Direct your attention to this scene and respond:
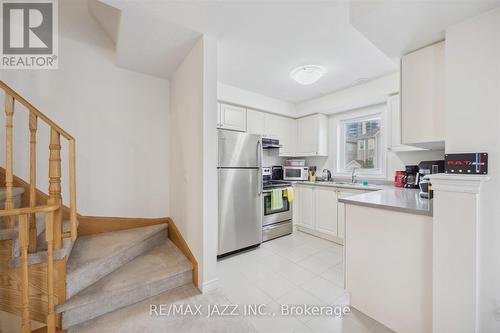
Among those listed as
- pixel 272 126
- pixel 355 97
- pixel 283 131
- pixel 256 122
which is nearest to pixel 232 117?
pixel 256 122

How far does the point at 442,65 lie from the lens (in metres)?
1.39

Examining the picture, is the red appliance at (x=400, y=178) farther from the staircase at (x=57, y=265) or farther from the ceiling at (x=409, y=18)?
the staircase at (x=57, y=265)

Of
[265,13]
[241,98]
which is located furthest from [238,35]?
[241,98]

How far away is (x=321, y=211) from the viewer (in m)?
3.13

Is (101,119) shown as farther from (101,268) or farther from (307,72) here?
(307,72)

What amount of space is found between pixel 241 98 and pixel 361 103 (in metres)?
1.97

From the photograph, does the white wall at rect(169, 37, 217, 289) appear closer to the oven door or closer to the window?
the oven door

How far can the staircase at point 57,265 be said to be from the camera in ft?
4.10

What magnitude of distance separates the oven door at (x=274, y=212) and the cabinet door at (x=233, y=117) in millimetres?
1187

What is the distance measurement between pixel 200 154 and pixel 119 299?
1.39m

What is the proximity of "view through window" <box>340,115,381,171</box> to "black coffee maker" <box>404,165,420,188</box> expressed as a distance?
69 centimetres

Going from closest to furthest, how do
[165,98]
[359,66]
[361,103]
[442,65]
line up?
[442,65], [359,66], [165,98], [361,103]

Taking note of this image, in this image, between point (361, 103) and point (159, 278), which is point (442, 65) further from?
point (159, 278)
